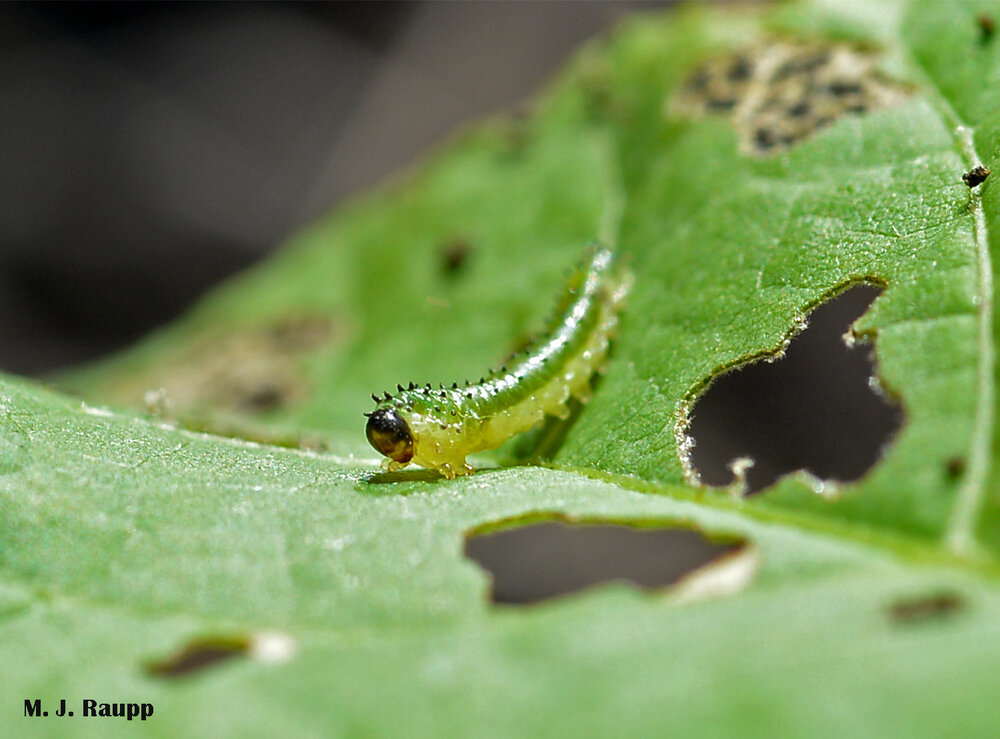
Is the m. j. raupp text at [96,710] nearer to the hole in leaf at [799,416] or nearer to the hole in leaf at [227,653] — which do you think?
the hole in leaf at [227,653]

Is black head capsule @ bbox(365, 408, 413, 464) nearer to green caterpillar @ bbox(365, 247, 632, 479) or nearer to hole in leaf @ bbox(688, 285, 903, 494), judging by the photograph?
green caterpillar @ bbox(365, 247, 632, 479)

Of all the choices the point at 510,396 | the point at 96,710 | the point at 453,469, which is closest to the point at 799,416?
the point at 510,396

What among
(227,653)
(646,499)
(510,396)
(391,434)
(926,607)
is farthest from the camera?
(510,396)

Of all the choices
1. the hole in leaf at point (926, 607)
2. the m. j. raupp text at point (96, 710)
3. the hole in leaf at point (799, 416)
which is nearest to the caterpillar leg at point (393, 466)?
the m. j. raupp text at point (96, 710)

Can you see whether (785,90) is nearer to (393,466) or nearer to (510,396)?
(510,396)

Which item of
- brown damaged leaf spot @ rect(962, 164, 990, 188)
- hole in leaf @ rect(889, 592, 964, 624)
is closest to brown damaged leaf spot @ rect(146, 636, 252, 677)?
hole in leaf @ rect(889, 592, 964, 624)

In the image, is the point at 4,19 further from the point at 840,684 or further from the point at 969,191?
the point at 840,684
